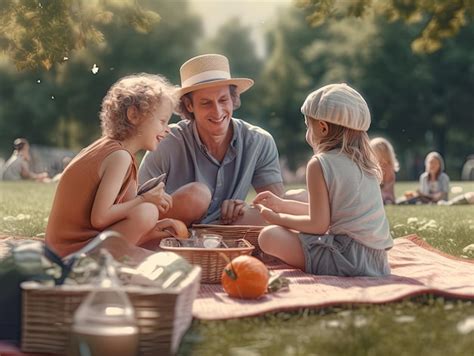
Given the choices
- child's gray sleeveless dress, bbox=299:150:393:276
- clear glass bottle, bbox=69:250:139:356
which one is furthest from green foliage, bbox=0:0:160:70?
clear glass bottle, bbox=69:250:139:356

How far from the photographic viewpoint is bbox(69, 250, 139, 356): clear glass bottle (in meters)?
2.57

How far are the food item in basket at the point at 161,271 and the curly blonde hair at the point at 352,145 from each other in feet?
4.78

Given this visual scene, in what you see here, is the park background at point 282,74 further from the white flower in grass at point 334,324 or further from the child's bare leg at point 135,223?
the white flower in grass at point 334,324

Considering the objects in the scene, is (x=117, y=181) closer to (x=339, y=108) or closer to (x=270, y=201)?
(x=270, y=201)

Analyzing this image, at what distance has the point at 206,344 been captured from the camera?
2.95m

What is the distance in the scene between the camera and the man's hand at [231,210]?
5203mm

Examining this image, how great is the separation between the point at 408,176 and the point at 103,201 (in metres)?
34.5

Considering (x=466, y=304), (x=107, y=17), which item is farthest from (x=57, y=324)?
(x=107, y=17)

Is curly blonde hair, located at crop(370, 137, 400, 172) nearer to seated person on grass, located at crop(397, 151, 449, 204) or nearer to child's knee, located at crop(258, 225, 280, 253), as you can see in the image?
seated person on grass, located at crop(397, 151, 449, 204)

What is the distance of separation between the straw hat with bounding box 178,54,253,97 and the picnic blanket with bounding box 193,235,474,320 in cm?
133

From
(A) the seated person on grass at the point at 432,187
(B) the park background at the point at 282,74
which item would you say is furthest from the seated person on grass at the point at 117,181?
(B) the park background at the point at 282,74

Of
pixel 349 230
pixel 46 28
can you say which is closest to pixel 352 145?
pixel 349 230

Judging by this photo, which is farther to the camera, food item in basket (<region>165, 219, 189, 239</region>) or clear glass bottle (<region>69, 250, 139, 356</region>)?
food item in basket (<region>165, 219, 189, 239</region>)

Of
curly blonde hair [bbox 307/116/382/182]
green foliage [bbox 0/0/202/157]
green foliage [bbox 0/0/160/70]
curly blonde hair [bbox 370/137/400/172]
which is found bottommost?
curly blonde hair [bbox 307/116/382/182]
